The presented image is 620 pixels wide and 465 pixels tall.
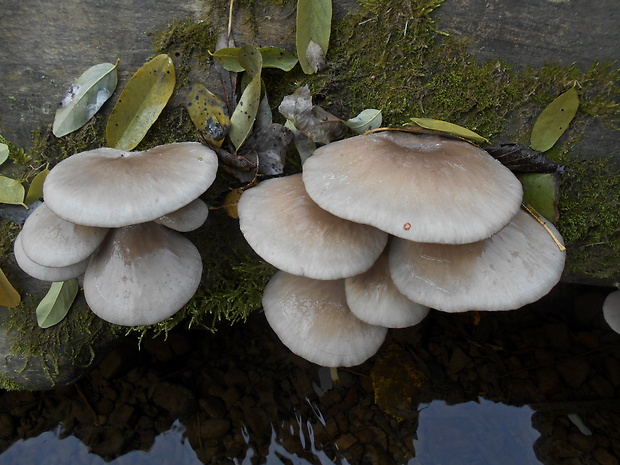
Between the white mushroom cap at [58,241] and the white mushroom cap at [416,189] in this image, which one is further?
the white mushroom cap at [58,241]

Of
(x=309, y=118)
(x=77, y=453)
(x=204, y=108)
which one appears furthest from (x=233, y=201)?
(x=77, y=453)

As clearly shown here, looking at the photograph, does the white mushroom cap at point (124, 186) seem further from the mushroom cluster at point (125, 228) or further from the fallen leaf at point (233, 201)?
the fallen leaf at point (233, 201)

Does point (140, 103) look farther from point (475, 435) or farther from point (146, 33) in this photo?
point (475, 435)

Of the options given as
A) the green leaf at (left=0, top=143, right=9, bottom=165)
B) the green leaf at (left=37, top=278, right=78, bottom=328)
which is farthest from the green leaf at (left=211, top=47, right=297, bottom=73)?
the green leaf at (left=37, top=278, right=78, bottom=328)

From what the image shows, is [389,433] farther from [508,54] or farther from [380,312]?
[508,54]

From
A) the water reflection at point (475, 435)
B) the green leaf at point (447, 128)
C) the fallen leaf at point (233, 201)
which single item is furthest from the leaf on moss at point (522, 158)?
the water reflection at point (475, 435)

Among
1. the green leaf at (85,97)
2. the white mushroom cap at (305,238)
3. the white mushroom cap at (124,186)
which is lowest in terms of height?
the white mushroom cap at (305,238)

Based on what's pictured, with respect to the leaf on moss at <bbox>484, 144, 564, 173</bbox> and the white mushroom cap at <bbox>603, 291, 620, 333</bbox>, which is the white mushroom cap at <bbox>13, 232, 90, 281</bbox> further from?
the white mushroom cap at <bbox>603, 291, 620, 333</bbox>
